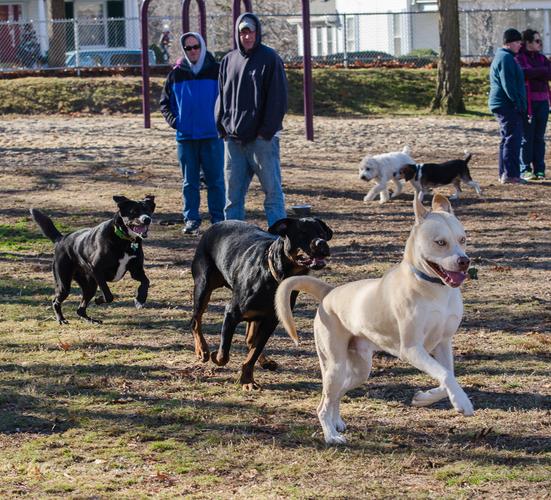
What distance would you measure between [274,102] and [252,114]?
0.23 metres

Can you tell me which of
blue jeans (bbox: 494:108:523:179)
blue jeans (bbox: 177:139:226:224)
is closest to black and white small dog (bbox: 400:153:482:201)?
blue jeans (bbox: 494:108:523:179)

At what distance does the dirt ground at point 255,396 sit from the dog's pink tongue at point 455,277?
0.93 m

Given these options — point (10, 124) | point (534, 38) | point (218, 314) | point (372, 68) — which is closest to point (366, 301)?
point (218, 314)

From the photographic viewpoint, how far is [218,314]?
907cm

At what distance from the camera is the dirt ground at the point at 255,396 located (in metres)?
5.35

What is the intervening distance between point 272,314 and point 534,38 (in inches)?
397

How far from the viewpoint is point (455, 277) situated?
5102 millimetres

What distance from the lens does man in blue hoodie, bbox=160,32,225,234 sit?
12070 millimetres

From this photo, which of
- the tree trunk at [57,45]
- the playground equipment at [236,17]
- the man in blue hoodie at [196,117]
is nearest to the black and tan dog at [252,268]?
the man in blue hoodie at [196,117]

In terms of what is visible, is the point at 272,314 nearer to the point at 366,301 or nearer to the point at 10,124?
the point at 366,301

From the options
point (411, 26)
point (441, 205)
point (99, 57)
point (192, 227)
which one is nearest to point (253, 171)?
point (192, 227)

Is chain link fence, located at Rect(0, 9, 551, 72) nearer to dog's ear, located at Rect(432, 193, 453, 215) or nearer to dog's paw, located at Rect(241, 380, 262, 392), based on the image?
dog's paw, located at Rect(241, 380, 262, 392)

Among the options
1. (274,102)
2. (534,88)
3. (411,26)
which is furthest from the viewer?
(411,26)

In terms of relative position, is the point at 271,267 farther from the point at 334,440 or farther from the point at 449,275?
the point at 449,275
